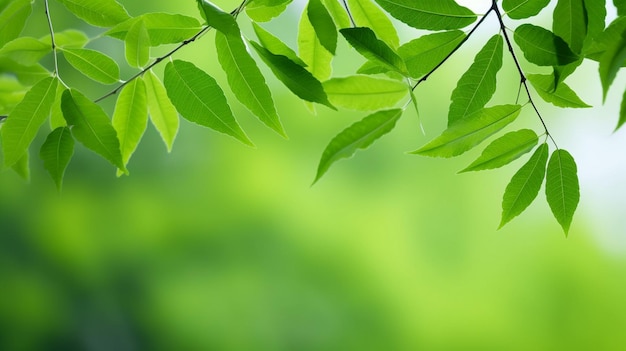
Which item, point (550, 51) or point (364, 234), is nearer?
point (550, 51)

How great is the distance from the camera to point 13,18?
20.6 inches

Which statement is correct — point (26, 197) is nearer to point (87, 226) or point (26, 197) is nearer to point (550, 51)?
point (87, 226)

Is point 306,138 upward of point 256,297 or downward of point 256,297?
upward

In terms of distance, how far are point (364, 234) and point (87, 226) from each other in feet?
4.61

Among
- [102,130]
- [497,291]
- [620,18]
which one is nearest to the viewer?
[620,18]

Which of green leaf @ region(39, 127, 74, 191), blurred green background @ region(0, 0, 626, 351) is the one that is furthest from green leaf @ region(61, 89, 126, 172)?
blurred green background @ region(0, 0, 626, 351)

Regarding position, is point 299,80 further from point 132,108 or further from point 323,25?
point 132,108

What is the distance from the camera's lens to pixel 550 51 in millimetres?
380

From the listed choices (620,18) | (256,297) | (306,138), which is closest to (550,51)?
(620,18)

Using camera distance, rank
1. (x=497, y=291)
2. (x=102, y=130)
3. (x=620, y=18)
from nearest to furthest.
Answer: (x=620, y=18) → (x=102, y=130) → (x=497, y=291)

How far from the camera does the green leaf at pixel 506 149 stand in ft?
1.44

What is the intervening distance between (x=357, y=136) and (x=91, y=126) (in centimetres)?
19

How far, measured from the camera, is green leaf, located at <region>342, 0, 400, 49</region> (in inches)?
18.3

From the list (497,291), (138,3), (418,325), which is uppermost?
(138,3)
